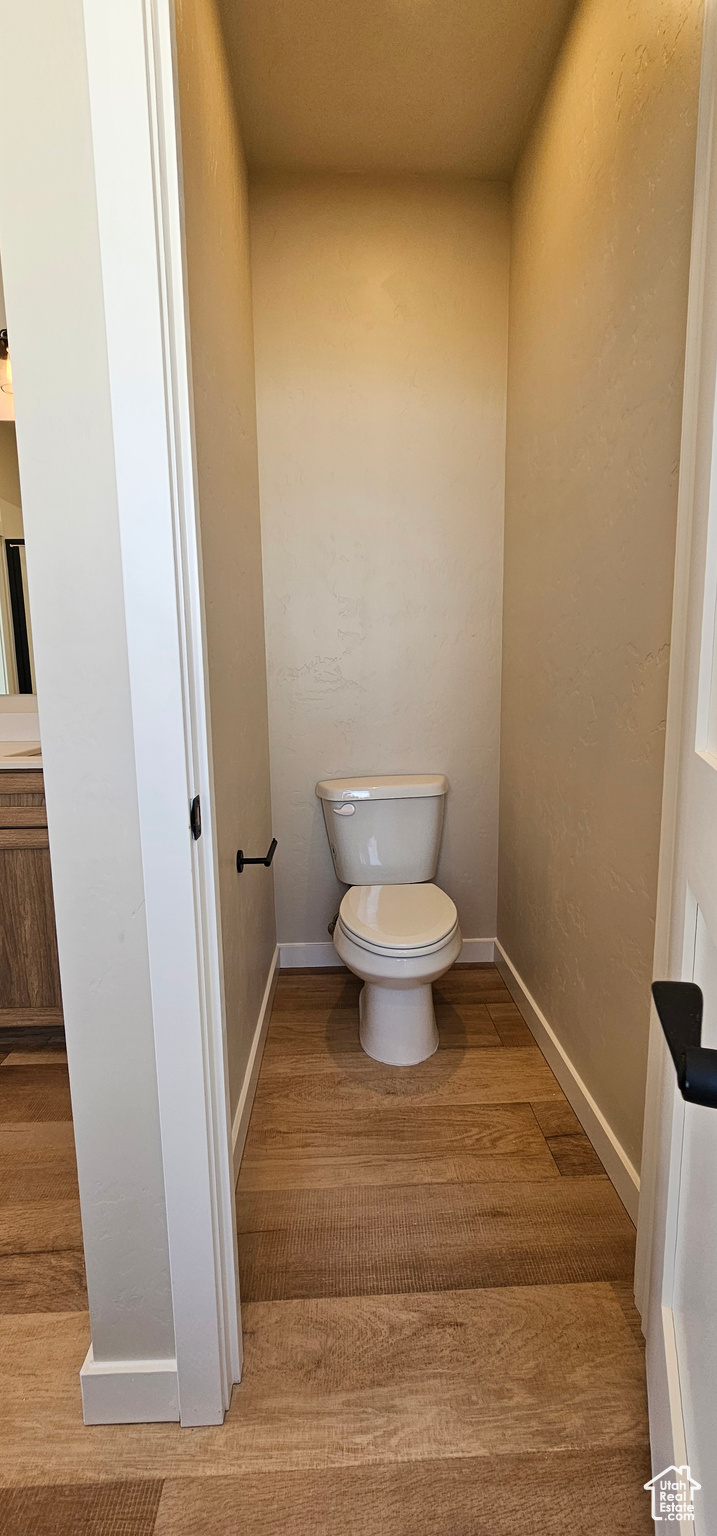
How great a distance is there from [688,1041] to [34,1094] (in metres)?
1.89

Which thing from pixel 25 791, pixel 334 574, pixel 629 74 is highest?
pixel 629 74

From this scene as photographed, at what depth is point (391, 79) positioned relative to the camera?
5.88 ft

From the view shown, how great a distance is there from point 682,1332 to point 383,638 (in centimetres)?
189

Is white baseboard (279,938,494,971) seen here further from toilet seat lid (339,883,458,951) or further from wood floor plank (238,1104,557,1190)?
wood floor plank (238,1104,557,1190)

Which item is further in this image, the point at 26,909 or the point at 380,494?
the point at 380,494

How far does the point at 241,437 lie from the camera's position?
187 cm

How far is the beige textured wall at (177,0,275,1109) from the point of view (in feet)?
4.28

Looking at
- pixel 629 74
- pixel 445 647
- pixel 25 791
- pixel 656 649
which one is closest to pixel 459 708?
pixel 445 647

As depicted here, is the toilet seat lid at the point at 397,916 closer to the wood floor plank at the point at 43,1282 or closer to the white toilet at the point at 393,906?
the white toilet at the point at 393,906

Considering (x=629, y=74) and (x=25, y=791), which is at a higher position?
(x=629, y=74)

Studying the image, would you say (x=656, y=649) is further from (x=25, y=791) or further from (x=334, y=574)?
(x=25, y=791)

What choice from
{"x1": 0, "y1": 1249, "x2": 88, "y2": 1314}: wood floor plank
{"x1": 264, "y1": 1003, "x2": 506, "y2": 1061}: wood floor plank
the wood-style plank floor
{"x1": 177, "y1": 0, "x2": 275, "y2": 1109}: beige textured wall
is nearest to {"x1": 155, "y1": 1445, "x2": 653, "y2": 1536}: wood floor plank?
the wood-style plank floor

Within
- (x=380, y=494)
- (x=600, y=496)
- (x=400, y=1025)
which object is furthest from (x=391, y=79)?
(x=400, y=1025)

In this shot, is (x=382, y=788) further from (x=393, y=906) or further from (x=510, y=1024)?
(x=510, y=1024)
